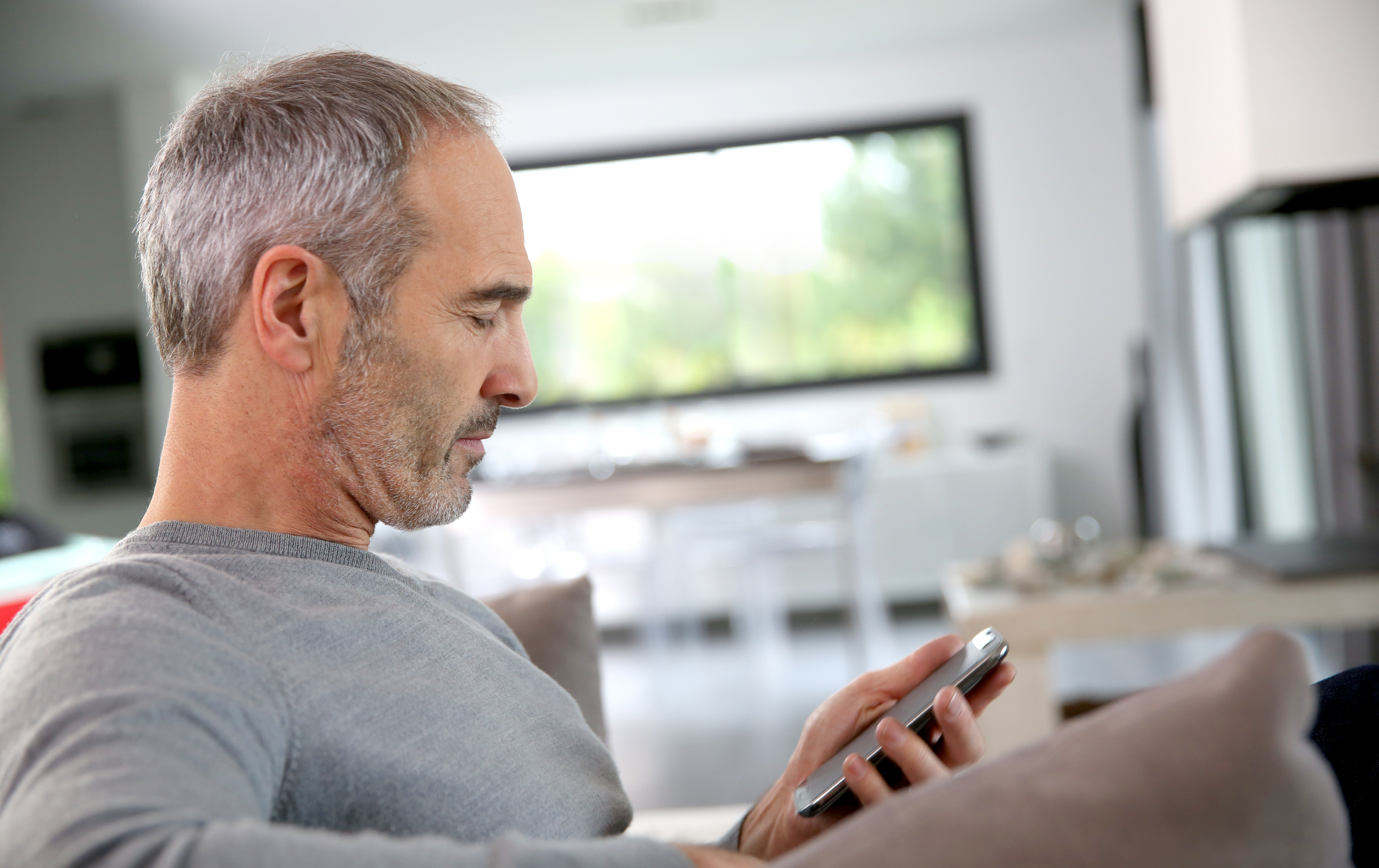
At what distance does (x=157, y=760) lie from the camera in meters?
0.46

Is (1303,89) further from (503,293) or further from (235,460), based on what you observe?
(235,460)

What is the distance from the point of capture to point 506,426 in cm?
596

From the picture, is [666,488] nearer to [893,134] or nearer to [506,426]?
[506,426]

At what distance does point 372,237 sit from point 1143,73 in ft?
16.2

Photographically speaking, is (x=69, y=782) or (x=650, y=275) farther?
(x=650, y=275)

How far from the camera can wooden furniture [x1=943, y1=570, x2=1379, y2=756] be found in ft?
6.82

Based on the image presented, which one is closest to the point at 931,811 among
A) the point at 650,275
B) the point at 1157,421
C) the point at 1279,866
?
the point at 1279,866

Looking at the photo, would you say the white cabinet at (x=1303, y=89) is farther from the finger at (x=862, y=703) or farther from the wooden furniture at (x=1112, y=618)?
the finger at (x=862, y=703)

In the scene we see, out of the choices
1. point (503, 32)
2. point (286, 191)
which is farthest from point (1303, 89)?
point (503, 32)

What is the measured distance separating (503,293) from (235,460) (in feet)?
0.70

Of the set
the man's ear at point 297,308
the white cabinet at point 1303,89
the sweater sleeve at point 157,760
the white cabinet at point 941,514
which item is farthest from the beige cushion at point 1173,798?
the white cabinet at point 941,514

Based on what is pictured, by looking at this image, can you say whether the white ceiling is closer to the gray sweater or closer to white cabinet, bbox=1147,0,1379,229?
white cabinet, bbox=1147,0,1379,229

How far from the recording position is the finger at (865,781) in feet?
2.25

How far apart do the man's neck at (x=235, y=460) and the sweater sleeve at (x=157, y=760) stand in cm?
14
